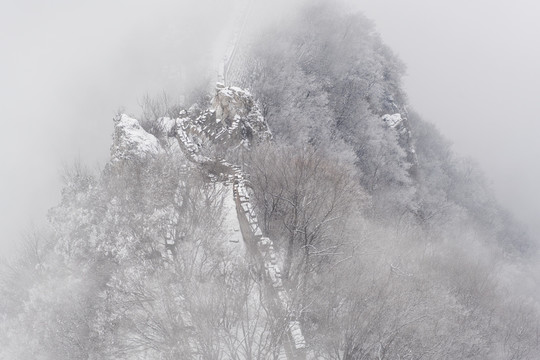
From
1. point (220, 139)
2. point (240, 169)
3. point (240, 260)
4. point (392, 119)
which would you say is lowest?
point (240, 260)

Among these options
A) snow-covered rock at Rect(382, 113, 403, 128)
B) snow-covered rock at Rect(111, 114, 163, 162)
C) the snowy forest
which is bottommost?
the snowy forest

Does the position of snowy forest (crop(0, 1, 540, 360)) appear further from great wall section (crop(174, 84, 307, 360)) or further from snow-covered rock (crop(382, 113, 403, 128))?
snow-covered rock (crop(382, 113, 403, 128))

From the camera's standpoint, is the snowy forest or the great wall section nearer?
the snowy forest

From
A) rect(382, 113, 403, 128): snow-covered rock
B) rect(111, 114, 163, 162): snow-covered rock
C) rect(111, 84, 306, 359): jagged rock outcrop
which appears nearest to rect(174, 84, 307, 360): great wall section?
rect(111, 84, 306, 359): jagged rock outcrop

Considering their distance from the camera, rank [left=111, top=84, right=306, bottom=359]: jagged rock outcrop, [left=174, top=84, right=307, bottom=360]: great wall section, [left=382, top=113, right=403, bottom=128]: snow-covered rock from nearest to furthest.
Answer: [left=174, top=84, right=307, bottom=360]: great wall section < [left=111, top=84, right=306, bottom=359]: jagged rock outcrop < [left=382, top=113, right=403, bottom=128]: snow-covered rock

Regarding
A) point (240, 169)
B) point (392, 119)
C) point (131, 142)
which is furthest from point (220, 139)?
point (392, 119)

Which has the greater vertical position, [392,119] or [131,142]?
[392,119]

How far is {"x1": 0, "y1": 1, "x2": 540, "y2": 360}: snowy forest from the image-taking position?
10914 millimetres

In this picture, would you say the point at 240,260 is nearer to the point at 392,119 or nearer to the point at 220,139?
the point at 220,139

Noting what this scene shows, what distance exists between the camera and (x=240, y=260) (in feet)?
41.1

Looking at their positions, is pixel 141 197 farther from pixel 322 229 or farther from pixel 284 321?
pixel 284 321

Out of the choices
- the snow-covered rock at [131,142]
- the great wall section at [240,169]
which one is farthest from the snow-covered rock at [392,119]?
the snow-covered rock at [131,142]

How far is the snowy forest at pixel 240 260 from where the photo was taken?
10.9 meters

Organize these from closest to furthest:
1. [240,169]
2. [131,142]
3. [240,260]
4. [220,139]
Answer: [240,260] → [240,169] → [131,142] → [220,139]
